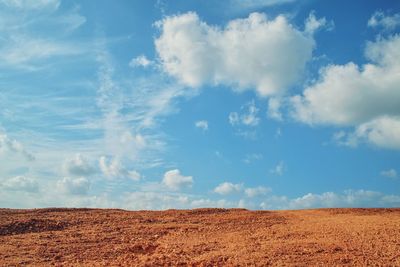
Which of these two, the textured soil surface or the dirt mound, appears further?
the dirt mound

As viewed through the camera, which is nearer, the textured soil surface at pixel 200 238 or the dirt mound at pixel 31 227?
the textured soil surface at pixel 200 238

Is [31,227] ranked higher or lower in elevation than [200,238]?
higher

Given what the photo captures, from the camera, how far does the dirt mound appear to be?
16.2 meters

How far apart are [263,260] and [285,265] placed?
0.62 m

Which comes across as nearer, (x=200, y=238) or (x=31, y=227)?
(x=200, y=238)

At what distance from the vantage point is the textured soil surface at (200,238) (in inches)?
466

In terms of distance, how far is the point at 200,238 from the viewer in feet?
47.8

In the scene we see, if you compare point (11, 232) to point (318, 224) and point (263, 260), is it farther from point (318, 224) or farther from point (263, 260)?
point (318, 224)

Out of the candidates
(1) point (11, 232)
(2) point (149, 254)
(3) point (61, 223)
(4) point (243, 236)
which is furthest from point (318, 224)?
(1) point (11, 232)

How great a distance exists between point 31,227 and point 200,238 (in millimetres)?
6546

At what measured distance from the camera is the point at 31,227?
649 inches

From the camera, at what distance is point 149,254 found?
42.4 ft

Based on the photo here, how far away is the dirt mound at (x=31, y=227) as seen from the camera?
16172 millimetres

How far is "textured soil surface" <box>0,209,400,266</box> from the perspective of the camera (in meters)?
11.8
